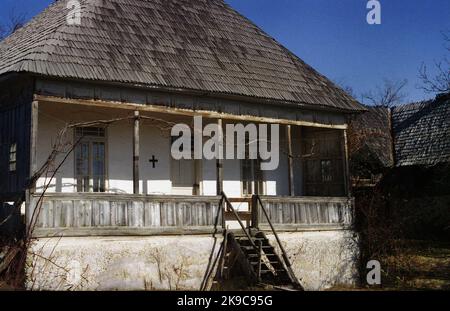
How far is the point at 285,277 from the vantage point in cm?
1498

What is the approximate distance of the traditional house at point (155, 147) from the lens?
13.4 m

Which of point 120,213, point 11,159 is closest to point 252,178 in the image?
point 120,213

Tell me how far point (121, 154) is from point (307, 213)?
216 inches

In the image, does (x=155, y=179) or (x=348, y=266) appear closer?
(x=155, y=179)

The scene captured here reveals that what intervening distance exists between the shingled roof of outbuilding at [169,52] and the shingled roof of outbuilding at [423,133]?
33.8 feet

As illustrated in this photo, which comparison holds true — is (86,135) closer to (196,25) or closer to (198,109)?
(198,109)

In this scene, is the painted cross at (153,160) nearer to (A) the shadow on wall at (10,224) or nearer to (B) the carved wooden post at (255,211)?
(B) the carved wooden post at (255,211)

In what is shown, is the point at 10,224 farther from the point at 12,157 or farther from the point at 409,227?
the point at 409,227

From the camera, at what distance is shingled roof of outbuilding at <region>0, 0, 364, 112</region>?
14.4 metres

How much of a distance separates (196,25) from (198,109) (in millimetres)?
4144

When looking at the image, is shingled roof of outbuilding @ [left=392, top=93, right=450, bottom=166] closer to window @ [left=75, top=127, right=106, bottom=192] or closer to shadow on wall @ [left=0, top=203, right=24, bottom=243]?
window @ [left=75, top=127, right=106, bottom=192]

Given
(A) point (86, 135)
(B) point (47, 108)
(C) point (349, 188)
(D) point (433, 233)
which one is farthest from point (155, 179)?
(D) point (433, 233)

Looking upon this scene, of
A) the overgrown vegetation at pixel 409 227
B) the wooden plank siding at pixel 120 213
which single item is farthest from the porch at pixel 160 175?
the overgrown vegetation at pixel 409 227

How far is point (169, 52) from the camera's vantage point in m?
16.8
